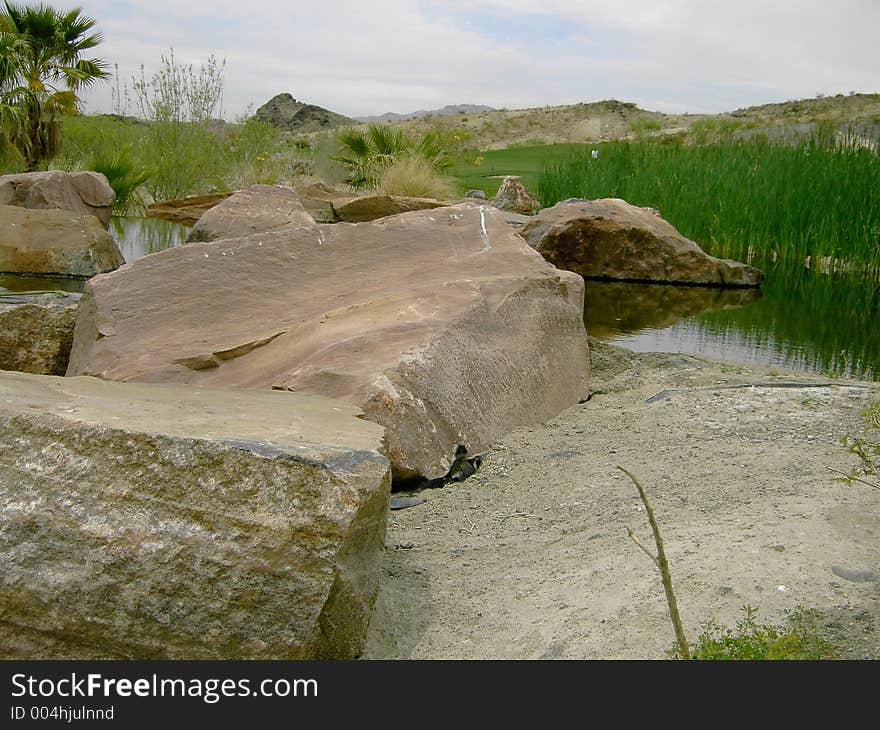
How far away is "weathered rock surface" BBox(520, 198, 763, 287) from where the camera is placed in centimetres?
889

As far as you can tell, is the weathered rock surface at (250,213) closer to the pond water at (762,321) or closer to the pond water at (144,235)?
the pond water at (144,235)

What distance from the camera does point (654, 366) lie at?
511 centimetres

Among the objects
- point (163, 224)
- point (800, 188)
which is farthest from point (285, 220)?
point (163, 224)

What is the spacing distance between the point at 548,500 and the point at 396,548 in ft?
1.91

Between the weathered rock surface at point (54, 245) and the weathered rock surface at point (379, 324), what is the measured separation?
4.00 metres

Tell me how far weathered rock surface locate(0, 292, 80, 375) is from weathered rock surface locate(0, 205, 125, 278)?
3675 millimetres

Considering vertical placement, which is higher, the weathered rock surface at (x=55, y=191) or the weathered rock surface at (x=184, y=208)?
the weathered rock surface at (x=55, y=191)

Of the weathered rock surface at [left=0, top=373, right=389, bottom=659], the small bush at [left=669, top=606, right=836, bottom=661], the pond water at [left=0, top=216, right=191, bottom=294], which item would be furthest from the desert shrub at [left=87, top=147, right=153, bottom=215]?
the small bush at [left=669, top=606, right=836, bottom=661]

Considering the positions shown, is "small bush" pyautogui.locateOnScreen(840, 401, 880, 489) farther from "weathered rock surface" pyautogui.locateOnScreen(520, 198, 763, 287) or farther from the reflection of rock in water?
"weathered rock surface" pyautogui.locateOnScreen(520, 198, 763, 287)

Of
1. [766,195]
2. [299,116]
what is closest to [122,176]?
[766,195]

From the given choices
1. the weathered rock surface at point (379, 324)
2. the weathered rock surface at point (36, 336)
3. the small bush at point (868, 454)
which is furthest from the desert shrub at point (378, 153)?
the small bush at point (868, 454)

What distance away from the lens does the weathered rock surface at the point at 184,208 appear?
1257 cm

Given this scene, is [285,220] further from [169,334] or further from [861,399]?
[861,399]

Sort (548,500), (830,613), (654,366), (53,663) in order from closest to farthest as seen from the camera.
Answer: (53,663) < (830,613) < (548,500) < (654,366)
